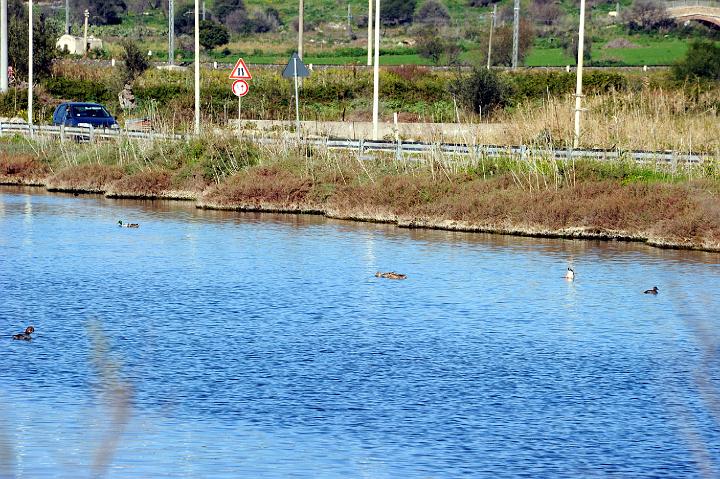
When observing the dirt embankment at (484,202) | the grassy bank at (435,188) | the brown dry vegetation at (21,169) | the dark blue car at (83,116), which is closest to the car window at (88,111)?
the dark blue car at (83,116)

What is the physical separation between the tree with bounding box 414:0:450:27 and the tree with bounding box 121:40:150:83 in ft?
257

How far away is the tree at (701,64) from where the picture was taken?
2657 inches

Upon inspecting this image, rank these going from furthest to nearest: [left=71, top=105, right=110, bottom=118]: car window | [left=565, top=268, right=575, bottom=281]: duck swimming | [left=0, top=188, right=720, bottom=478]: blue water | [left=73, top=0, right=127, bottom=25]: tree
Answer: [left=73, top=0, right=127, bottom=25]: tree, [left=71, top=105, right=110, bottom=118]: car window, [left=565, top=268, right=575, bottom=281]: duck swimming, [left=0, top=188, right=720, bottom=478]: blue water

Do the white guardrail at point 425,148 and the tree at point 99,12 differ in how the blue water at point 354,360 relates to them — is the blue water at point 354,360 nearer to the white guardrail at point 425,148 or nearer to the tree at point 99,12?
the white guardrail at point 425,148

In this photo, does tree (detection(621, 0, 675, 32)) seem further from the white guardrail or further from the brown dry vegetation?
the brown dry vegetation

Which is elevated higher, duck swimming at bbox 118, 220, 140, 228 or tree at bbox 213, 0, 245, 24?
tree at bbox 213, 0, 245, 24

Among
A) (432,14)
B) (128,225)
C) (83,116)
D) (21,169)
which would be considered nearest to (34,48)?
(83,116)

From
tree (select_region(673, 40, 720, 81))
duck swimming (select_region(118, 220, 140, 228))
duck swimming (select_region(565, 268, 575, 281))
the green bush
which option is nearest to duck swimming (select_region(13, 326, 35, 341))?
duck swimming (select_region(565, 268, 575, 281))

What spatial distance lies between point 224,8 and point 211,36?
114ft

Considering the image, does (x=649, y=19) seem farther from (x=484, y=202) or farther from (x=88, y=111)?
(x=484, y=202)

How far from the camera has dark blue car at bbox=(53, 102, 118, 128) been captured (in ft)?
163

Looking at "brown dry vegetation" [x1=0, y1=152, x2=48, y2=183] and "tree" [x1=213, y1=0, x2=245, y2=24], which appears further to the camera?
"tree" [x1=213, y1=0, x2=245, y2=24]

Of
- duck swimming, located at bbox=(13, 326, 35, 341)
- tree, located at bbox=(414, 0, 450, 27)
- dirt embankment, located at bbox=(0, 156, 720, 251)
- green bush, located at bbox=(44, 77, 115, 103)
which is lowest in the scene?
duck swimming, located at bbox=(13, 326, 35, 341)

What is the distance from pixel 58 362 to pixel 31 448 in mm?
3949
